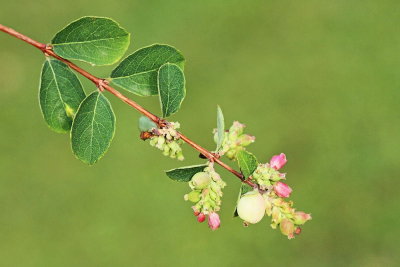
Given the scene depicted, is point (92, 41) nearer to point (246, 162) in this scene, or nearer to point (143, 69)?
point (143, 69)

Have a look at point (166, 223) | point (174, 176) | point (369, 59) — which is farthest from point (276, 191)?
point (369, 59)

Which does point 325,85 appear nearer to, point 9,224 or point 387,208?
point 387,208

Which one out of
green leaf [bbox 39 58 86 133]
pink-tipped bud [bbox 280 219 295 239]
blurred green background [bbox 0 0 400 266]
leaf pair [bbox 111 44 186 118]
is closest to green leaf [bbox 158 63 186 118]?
leaf pair [bbox 111 44 186 118]

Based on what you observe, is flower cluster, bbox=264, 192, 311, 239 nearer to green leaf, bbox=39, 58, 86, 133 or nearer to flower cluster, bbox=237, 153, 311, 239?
flower cluster, bbox=237, 153, 311, 239

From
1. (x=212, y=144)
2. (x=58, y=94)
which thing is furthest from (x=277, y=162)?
(x=212, y=144)

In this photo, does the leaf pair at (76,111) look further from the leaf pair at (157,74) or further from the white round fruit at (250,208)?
the white round fruit at (250,208)

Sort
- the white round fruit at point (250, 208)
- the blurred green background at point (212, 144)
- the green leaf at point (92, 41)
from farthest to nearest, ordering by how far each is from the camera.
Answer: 1. the blurred green background at point (212, 144)
2. the green leaf at point (92, 41)
3. the white round fruit at point (250, 208)

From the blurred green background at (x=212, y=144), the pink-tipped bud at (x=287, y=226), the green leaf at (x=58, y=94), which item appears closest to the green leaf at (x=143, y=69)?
the green leaf at (x=58, y=94)
